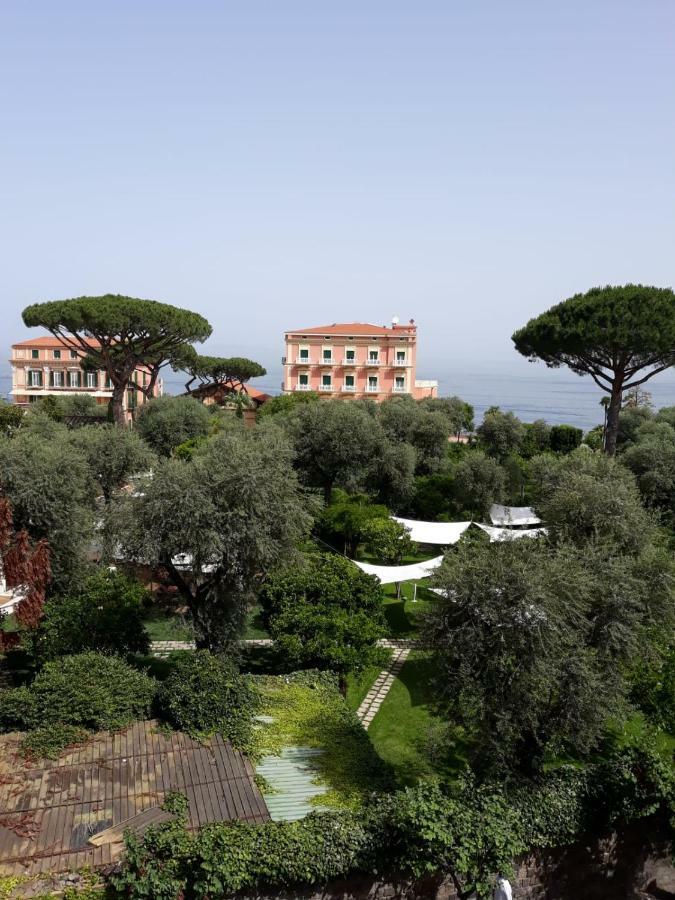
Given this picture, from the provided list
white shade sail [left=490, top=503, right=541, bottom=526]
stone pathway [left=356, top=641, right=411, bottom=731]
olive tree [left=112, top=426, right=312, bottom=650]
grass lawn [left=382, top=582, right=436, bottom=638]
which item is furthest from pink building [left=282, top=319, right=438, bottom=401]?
olive tree [left=112, top=426, right=312, bottom=650]

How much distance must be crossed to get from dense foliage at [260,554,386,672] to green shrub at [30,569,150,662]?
316 centimetres

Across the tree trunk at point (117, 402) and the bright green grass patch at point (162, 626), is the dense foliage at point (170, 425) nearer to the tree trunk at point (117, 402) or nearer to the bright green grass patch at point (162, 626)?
the tree trunk at point (117, 402)

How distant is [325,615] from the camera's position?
50.2 feet

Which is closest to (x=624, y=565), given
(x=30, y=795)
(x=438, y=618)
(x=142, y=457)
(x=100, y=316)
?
(x=438, y=618)

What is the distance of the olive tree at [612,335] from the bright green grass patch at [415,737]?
22.2 meters

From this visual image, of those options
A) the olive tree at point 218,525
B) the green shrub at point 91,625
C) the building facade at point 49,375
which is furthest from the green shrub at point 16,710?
the building facade at point 49,375

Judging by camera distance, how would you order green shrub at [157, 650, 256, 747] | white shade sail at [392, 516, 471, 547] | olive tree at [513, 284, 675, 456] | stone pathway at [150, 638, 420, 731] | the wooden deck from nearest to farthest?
the wooden deck, green shrub at [157, 650, 256, 747], stone pathway at [150, 638, 420, 731], white shade sail at [392, 516, 471, 547], olive tree at [513, 284, 675, 456]

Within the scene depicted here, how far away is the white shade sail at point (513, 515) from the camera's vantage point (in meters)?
27.9

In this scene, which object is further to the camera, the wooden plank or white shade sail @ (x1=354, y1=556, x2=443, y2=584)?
white shade sail @ (x1=354, y1=556, x2=443, y2=584)

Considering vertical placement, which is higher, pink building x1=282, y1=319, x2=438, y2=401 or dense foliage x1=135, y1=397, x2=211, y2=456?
pink building x1=282, y1=319, x2=438, y2=401

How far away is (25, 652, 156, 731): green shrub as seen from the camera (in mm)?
11578

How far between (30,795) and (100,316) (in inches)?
1395

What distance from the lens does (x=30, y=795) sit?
9.91 meters

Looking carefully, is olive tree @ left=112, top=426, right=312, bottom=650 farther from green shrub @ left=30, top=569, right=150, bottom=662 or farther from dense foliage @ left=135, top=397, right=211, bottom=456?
dense foliage @ left=135, top=397, right=211, bottom=456
